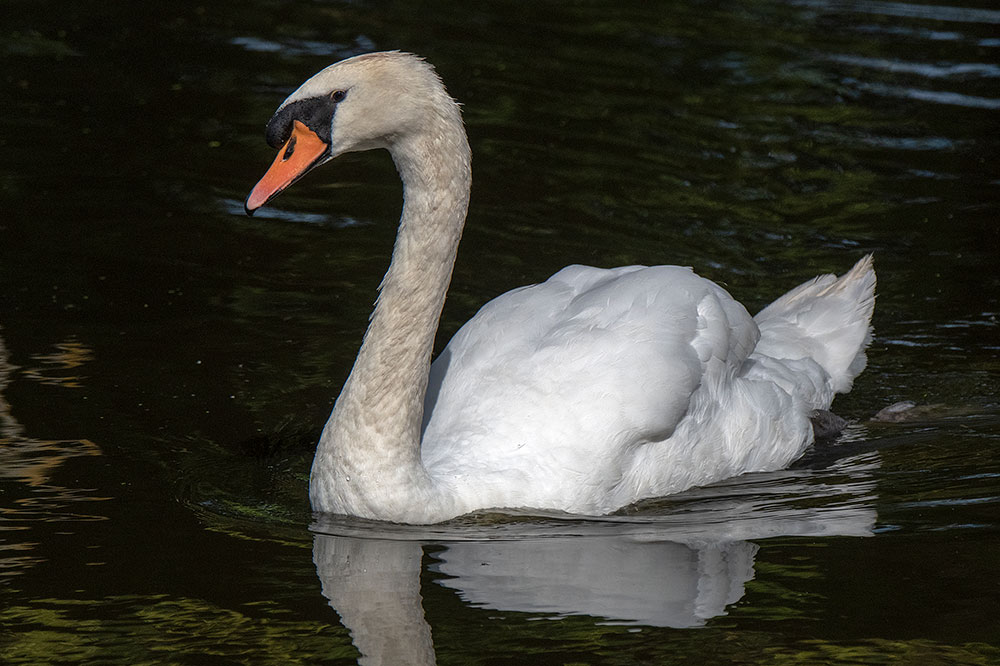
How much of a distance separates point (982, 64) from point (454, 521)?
9.38 metres

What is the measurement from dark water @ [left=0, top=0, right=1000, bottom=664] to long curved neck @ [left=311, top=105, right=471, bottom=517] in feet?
0.75

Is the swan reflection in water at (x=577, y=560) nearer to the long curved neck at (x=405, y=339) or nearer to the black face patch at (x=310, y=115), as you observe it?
the long curved neck at (x=405, y=339)

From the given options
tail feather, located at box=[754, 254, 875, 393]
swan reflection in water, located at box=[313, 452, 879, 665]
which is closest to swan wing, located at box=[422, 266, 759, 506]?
swan reflection in water, located at box=[313, 452, 879, 665]

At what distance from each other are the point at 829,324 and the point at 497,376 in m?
2.32

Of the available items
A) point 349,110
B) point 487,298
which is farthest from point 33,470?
point 487,298

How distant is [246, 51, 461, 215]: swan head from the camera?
235 inches

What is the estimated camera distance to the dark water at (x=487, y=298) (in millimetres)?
5410

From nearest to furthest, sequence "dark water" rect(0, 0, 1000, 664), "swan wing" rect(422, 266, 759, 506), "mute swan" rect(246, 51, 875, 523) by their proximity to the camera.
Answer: "dark water" rect(0, 0, 1000, 664) → "mute swan" rect(246, 51, 875, 523) → "swan wing" rect(422, 266, 759, 506)

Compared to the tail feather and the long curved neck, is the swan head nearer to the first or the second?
the long curved neck

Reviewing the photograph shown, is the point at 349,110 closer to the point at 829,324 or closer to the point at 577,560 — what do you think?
the point at 577,560

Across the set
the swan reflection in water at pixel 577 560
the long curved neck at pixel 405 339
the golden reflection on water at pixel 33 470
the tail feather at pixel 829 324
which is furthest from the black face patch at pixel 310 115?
the tail feather at pixel 829 324

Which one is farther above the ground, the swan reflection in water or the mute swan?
the mute swan

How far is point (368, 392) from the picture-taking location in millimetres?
6305

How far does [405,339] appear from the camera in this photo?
6.36 m
